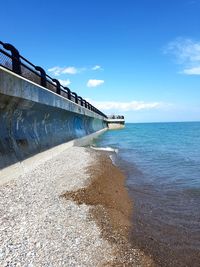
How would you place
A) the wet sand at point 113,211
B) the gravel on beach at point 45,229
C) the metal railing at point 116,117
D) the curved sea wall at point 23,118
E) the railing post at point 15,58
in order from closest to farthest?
the gravel on beach at point 45,229
the wet sand at point 113,211
the curved sea wall at point 23,118
the railing post at point 15,58
the metal railing at point 116,117

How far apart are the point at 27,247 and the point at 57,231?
31.7 inches

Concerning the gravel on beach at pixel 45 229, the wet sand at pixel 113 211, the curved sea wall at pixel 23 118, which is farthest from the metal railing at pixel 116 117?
the gravel on beach at pixel 45 229

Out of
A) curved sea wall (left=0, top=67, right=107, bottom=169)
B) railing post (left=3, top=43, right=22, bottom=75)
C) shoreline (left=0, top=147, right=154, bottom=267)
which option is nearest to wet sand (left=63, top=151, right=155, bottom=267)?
shoreline (left=0, top=147, right=154, bottom=267)

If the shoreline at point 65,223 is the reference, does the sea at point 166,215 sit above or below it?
below

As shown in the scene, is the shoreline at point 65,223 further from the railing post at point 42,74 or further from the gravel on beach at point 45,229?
the railing post at point 42,74

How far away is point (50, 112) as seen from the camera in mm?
14625

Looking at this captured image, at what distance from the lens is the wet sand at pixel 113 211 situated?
5055 millimetres

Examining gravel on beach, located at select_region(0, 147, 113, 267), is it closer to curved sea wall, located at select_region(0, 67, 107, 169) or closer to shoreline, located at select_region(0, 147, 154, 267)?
shoreline, located at select_region(0, 147, 154, 267)

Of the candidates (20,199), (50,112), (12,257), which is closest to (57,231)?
(12,257)

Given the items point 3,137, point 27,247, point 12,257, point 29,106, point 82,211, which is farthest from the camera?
point 29,106

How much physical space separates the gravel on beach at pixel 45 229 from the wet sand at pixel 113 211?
0.17 meters

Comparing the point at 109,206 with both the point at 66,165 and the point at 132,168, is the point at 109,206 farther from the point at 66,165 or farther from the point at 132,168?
the point at 132,168

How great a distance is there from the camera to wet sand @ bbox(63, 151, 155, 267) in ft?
16.6

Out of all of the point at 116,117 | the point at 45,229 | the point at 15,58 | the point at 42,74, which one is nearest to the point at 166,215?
the point at 45,229
